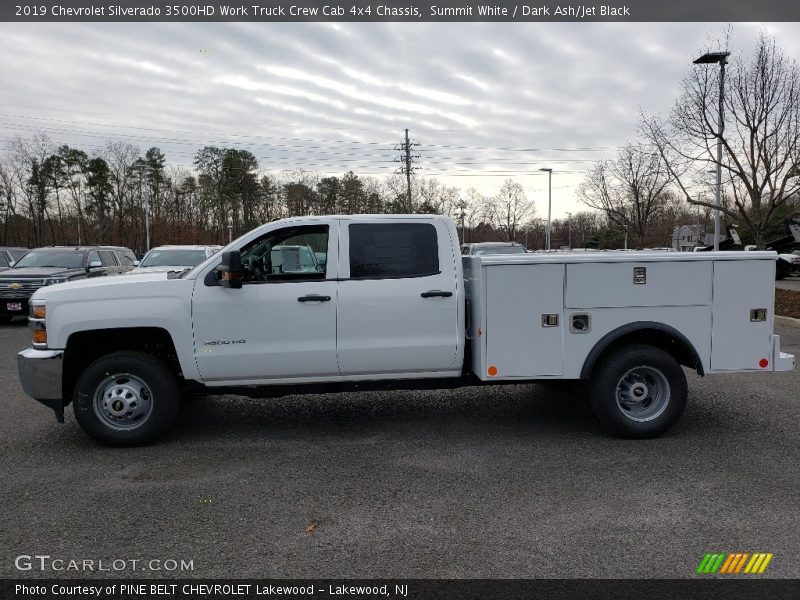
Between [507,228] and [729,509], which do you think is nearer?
[729,509]

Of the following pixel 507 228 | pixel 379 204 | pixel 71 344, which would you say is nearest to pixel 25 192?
pixel 379 204

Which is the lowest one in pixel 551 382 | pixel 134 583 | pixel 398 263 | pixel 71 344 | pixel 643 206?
pixel 134 583

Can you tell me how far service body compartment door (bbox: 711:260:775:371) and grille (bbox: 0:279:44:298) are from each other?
13497mm

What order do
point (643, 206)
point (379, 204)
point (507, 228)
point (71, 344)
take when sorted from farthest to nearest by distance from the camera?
1. point (507, 228)
2. point (379, 204)
3. point (643, 206)
4. point (71, 344)

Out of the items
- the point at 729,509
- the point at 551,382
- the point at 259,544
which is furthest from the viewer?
the point at 551,382

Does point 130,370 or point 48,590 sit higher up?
point 130,370

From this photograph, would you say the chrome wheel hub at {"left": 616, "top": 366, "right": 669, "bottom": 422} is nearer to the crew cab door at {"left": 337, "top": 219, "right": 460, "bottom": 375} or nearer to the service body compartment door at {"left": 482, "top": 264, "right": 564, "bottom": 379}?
the service body compartment door at {"left": 482, "top": 264, "right": 564, "bottom": 379}

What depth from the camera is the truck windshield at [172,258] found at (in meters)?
14.0

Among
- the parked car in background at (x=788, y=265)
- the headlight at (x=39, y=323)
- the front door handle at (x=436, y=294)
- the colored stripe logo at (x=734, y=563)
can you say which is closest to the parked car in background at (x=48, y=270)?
the headlight at (x=39, y=323)

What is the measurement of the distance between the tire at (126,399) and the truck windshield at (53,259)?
1105cm

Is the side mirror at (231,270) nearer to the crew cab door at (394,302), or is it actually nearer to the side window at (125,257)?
the crew cab door at (394,302)

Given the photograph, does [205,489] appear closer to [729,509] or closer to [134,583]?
[134,583]

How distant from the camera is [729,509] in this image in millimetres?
4141

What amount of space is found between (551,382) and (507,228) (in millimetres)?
71510
